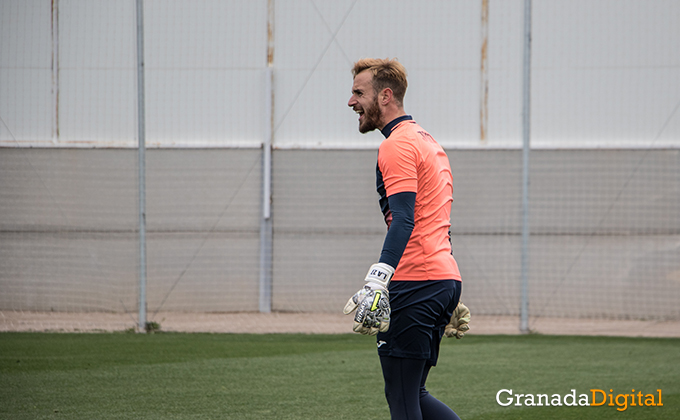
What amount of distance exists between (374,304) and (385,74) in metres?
0.90

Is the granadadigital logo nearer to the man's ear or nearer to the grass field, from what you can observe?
the grass field

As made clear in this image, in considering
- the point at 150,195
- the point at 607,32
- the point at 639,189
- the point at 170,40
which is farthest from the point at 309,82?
the point at 639,189

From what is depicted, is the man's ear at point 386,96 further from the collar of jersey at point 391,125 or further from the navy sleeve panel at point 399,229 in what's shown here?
the navy sleeve panel at point 399,229

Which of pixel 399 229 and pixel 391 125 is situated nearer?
pixel 399 229

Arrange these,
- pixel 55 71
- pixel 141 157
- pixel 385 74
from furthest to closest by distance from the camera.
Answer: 1. pixel 55 71
2. pixel 141 157
3. pixel 385 74

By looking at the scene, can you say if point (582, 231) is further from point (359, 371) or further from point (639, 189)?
point (359, 371)

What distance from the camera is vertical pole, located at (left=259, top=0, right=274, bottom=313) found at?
35.7ft

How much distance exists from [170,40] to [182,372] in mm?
6707

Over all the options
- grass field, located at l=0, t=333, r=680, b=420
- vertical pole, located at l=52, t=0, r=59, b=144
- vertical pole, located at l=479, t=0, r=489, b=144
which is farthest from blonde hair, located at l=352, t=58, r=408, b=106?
vertical pole, located at l=52, t=0, r=59, b=144

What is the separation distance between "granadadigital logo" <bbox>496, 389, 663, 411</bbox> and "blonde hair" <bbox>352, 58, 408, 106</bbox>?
3.18 m

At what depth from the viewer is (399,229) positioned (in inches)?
95.0

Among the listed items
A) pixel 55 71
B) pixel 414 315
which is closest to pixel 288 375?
pixel 414 315

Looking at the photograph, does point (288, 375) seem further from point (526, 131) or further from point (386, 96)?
point (526, 131)

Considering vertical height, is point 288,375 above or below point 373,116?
below
